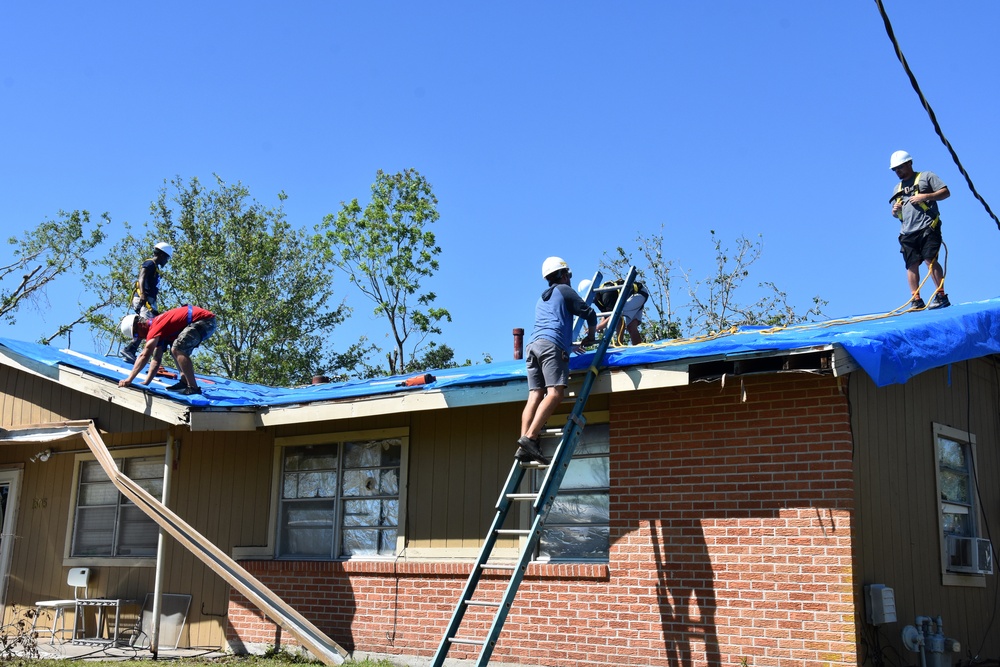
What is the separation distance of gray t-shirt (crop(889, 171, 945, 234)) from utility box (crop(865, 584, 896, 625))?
4392 millimetres

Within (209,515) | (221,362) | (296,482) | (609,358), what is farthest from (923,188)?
(221,362)

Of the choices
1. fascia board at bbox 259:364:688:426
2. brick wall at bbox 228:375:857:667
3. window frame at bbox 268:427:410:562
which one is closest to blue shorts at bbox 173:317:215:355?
fascia board at bbox 259:364:688:426

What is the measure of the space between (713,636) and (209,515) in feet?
21.4

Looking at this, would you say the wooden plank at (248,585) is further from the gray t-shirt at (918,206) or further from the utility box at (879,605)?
the gray t-shirt at (918,206)

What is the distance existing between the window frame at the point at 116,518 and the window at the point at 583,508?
5690 millimetres

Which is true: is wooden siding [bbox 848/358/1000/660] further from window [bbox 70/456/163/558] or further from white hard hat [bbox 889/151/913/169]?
window [bbox 70/456/163/558]

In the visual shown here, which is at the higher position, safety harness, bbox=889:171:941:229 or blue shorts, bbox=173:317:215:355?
safety harness, bbox=889:171:941:229

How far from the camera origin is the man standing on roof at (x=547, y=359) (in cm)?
817

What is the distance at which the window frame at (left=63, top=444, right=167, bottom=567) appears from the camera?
1284 centimetres

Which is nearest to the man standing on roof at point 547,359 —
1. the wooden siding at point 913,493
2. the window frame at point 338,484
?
the wooden siding at point 913,493

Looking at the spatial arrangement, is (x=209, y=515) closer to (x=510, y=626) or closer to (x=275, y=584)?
(x=275, y=584)

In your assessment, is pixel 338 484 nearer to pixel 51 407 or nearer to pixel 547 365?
pixel 547 365

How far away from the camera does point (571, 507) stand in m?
9.55

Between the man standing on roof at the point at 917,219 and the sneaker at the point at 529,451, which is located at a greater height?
the man standing on roof at the point at 917,219
